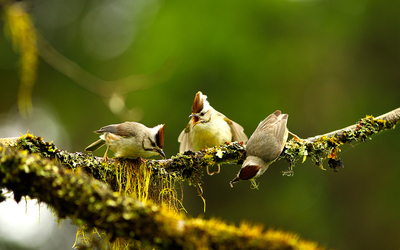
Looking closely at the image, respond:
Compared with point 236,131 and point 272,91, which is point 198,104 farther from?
point 272,91

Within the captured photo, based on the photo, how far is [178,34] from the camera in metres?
11.3

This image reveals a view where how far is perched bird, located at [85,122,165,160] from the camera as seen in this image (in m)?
4.07

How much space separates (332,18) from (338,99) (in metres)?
3.06

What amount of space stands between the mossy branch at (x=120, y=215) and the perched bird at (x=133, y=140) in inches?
88.6

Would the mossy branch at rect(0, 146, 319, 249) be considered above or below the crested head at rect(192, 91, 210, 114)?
below

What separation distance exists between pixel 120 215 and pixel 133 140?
2607 millimetres

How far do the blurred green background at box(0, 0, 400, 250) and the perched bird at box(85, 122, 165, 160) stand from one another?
19.8ft

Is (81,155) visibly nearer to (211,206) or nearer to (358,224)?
(211,206)

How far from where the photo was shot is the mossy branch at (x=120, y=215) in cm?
154

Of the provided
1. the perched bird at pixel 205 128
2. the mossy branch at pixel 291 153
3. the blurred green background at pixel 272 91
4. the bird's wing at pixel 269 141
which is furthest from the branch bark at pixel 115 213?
the blurred green background at pixel 272 91

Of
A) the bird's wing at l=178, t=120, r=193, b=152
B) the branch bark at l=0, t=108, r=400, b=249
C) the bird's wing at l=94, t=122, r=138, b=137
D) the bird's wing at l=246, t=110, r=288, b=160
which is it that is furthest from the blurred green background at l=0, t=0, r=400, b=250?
the branch bark at l=0, t=108, r=400, b=249

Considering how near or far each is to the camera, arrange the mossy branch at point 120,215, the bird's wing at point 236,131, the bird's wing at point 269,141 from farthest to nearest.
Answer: the bird's wing at point 236,131, the bird's wing at point 269,141, the mossy branch at point 120,215

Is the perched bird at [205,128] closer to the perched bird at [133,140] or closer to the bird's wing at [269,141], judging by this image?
the bird's wing at [269,141]

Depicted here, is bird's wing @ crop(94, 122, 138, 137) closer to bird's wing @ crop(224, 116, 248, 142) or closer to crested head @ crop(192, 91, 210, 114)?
crested head @ crop(192, 91, 210, 114)
